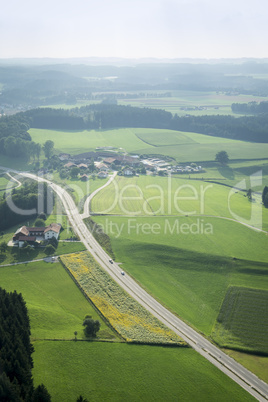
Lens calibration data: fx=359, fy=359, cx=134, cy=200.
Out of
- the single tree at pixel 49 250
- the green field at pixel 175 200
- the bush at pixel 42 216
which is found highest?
the green field at pixel 175 200

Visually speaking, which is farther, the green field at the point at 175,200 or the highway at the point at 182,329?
the green field at the point at 175,200

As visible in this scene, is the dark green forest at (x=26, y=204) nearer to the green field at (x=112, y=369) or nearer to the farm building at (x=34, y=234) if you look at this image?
the farm building at (x=34, y=234)

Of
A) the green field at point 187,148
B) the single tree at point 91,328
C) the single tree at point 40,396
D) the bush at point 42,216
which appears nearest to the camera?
the single tree at point 40,396

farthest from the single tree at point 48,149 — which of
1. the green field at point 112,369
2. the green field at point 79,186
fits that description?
the green field at point 112,369

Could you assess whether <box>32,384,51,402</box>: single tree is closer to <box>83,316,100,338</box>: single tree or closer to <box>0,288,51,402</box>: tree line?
<box>0,288,51,402</box>: tree line

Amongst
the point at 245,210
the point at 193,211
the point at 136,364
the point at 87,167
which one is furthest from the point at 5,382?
the point at 87,167
